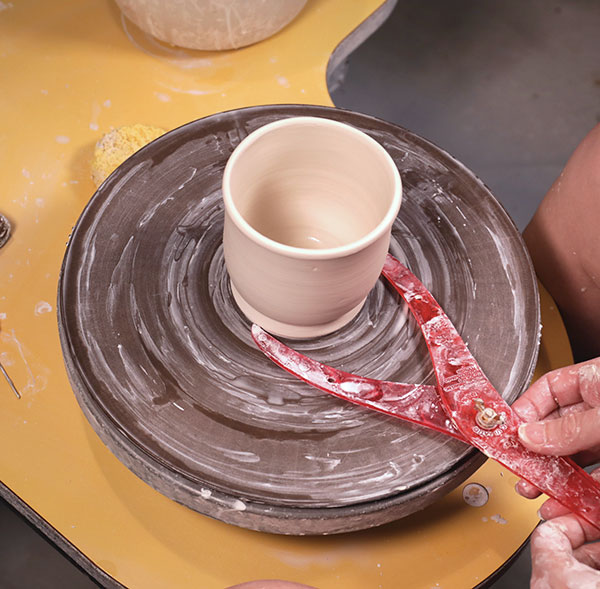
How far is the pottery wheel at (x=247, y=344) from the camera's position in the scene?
2.70 ft

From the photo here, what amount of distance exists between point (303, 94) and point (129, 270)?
0.67 metres

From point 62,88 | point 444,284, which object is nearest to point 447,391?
point 444,284

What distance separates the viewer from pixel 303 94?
56.9 inches

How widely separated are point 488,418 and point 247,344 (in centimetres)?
34

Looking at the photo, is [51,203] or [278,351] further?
[51,203]

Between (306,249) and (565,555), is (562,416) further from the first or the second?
(306,249)

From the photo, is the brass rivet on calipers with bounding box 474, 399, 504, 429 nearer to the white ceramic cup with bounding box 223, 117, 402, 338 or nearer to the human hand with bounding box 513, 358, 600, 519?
the human hand with bounding box 513, 358, 600, 519

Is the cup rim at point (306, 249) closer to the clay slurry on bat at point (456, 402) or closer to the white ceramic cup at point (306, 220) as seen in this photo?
the white ceramic cup at point (306, 220)

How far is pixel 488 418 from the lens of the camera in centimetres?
84

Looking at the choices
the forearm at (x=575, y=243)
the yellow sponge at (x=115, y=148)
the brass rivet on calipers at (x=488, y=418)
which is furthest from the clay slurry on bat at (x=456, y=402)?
the yellow sponge at (x=115, y=148)

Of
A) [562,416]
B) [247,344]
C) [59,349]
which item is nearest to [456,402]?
[562,416]

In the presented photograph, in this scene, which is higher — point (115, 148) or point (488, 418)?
point (115, 148)

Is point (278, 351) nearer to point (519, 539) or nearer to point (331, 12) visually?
point (519, 539)

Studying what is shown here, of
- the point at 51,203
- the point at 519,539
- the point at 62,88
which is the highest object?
the point at 62,88
